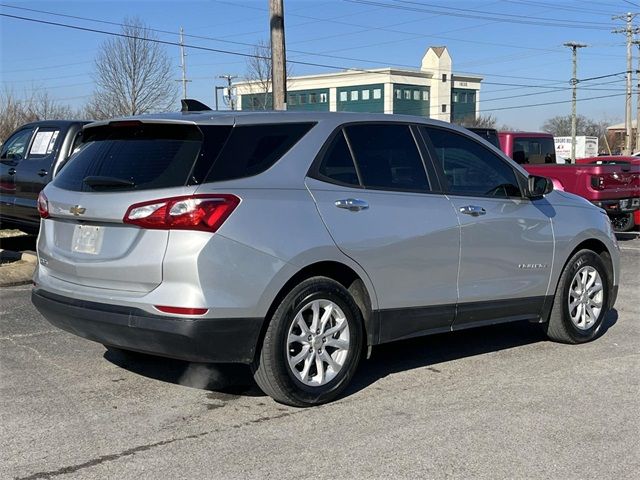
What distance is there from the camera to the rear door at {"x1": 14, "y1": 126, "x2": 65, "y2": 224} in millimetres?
9523

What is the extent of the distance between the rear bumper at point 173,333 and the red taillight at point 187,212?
0.51 meters

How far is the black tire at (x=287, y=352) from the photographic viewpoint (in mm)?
4383

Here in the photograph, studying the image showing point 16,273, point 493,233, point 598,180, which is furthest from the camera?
point 598,180

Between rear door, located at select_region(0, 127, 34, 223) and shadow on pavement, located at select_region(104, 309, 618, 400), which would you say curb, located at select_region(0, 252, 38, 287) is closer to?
rear door, located at select_region(0, 127, 34, 223)

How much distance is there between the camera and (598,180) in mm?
13008

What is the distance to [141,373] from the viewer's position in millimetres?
5277

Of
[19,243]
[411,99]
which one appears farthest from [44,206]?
[411,99]

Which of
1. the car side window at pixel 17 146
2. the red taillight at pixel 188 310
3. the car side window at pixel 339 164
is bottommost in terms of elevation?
the red taillight at pixel 188 310

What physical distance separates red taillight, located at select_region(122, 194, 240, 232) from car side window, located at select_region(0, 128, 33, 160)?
262 inches

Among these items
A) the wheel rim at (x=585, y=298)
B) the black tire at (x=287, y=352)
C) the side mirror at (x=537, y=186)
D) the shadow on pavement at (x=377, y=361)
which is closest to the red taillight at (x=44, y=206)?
the shadow on pavement at (x=377, y=361)

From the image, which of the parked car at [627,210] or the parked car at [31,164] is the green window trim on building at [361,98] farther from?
the parked car at [31,164]

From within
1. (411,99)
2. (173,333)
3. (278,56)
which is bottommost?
(173,333)

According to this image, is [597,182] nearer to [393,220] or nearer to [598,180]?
[598,180]

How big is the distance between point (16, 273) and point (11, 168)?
75.1 inches
